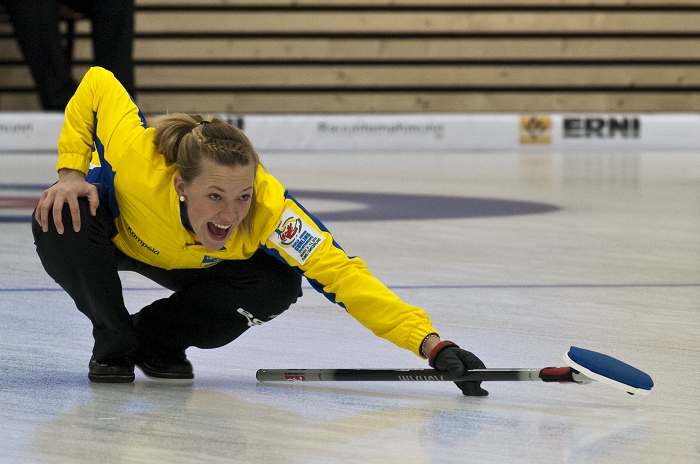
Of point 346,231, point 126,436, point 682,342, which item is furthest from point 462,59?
point 126,436

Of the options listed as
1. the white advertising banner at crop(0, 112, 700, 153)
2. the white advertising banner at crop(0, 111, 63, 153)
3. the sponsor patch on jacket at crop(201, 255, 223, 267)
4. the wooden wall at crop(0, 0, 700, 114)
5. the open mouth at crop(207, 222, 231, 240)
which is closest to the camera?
the open mouth at crop(207, 222, 231, 240)

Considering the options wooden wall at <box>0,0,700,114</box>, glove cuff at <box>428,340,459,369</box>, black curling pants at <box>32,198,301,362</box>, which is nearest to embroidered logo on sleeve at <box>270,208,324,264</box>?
black curling pants at <box>32,198,301,362</box>

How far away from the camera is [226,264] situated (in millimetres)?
2041

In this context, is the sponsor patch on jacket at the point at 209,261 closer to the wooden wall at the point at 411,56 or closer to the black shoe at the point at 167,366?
the black shoe at the point at 167,366

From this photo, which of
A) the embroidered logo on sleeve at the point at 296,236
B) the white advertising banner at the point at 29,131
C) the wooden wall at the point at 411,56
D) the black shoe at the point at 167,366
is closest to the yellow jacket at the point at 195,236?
the embroidered logo on sleeve at the point at 296,236

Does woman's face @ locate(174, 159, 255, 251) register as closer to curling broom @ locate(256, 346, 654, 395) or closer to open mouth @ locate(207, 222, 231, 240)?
open mouth @ locate(207, 222, 231, 240)

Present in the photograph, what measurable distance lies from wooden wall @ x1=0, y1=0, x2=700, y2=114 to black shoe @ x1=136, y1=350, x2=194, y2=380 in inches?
315

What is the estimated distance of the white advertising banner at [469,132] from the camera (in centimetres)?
896

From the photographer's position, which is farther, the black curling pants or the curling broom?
the black curling pants

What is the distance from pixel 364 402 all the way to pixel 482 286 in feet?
4.05

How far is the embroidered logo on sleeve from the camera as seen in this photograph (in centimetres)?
187

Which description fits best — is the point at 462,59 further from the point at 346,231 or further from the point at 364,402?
the point at 364,402

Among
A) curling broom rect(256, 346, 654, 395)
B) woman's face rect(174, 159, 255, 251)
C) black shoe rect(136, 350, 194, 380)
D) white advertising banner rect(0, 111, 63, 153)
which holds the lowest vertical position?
white advertising banner rect(0, 111, 63, 153)

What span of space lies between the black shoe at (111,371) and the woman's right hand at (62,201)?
242 millimetres
